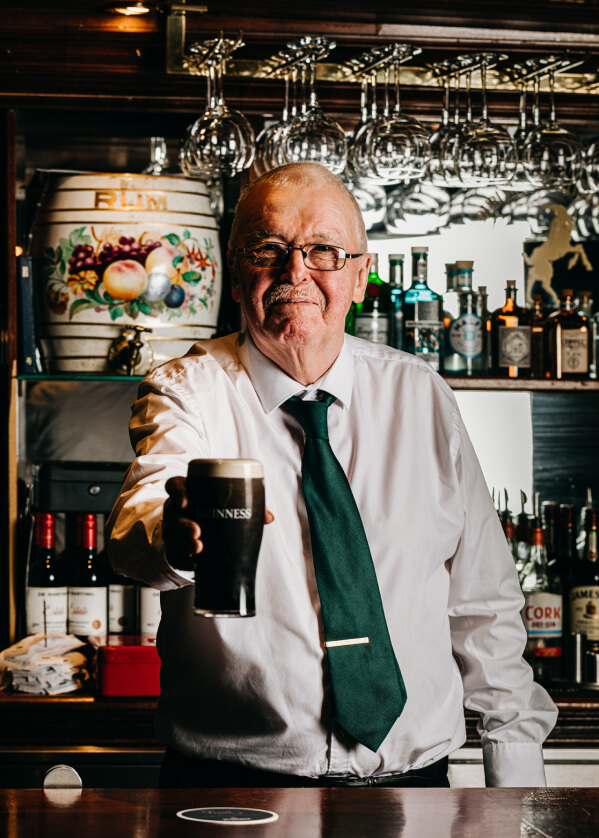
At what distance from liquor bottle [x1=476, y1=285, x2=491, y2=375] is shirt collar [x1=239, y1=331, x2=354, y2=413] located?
94 cm

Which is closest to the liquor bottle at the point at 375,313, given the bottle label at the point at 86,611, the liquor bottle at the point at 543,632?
the liquor bottle at the point at 543,632

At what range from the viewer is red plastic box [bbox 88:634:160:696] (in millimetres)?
2225

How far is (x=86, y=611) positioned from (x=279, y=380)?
1.02 metres

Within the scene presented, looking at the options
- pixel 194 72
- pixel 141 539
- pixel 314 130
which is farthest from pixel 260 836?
pixel 194 72

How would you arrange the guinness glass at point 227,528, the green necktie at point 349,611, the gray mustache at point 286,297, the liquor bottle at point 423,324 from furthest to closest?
the liquor bottle at point 423,324, the gray mustache at point 286,297, the green necktie at point 349,611, the guinness glass at point 227,528

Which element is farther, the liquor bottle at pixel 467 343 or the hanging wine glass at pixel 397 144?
the liquor bottle at pixel 467 343

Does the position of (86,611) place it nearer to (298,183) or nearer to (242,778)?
(242,778)

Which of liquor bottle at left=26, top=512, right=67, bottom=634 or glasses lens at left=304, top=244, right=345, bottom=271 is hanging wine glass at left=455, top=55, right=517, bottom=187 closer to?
glasses lens at left=304, top=244, right=345, bottom=271

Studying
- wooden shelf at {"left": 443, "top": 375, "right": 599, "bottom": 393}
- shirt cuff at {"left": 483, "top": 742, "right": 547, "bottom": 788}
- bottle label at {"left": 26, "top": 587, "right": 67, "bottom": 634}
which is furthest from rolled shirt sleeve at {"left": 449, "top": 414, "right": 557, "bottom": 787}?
bottle label at {"left": 26, "top": 587, "right": 67, "bottom": 634}

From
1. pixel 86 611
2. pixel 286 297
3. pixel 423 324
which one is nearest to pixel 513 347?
pixel 423 324

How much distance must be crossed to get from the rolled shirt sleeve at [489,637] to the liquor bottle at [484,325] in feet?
2.86

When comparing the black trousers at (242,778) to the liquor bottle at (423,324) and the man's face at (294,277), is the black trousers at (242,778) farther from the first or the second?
the liquor bottle at (423,324)

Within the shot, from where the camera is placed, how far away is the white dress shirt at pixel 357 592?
1457 millimetres

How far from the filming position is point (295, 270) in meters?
1.57
